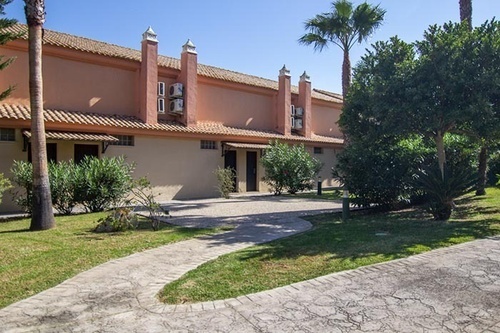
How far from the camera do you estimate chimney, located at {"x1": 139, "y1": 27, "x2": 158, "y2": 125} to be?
1833 centimetres

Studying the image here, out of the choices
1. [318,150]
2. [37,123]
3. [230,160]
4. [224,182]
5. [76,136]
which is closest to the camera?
[37,123]

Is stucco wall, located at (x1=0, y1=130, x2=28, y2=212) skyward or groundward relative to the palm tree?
groundward

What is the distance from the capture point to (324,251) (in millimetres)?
6980

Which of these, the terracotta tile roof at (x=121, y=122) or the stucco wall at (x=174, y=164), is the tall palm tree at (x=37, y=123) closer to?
the terracotta tile roof at (x=121, y=122)

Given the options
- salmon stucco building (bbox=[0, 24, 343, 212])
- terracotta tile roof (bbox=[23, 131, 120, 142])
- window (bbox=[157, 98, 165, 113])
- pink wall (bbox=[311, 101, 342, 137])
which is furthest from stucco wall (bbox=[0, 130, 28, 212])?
pink wall (bbox=[311, 101, 342, 137])

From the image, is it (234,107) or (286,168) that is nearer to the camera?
(286,168)

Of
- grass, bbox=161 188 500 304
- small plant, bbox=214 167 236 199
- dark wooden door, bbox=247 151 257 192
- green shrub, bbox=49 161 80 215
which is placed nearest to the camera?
grass, bbox=161 188 500 304

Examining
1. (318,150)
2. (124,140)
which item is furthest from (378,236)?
(318,150)

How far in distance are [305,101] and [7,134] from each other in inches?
720

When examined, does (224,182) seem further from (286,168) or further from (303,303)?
(303,303)

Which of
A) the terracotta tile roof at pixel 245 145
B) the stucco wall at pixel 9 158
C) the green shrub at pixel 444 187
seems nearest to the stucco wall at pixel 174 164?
the terracotta tile roof at pixel 245 145

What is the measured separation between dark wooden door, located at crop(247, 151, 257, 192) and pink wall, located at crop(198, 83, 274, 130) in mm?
2163

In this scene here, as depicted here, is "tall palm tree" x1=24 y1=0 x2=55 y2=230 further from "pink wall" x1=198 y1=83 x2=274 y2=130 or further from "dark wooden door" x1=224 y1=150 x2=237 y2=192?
"dark wooden door" x1=224 y1=150 x2=237 y2=192

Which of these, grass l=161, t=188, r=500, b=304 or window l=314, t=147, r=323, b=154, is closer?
grass l=161, t=188, r=500, b=304
